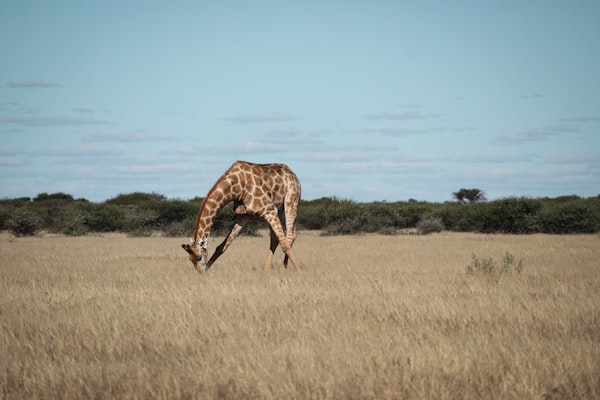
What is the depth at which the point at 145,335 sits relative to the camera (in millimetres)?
7910

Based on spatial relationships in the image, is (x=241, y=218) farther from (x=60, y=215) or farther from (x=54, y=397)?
(x=60, y=215)

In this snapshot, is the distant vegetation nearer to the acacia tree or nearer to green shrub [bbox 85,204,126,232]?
green shrub [bbox 85,204,126,232]

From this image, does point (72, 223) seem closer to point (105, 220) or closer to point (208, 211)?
point (105, 220)

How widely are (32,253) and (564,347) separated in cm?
1748

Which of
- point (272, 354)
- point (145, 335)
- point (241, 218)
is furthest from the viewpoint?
point (241, 218)

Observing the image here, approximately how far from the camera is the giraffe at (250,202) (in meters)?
13.7

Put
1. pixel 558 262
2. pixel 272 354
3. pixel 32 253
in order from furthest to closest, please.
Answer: pixel 32 253
pixel 558 262
pixel 272 354

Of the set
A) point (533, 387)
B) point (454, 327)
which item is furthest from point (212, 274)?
point (533, 387)

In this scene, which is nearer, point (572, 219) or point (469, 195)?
point (572, 219)

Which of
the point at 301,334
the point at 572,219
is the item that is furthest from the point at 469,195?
the point at 301,334

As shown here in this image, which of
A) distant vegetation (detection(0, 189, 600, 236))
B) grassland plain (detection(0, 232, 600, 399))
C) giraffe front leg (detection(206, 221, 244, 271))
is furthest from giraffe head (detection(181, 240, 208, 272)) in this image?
distant vegetation (detection(0, 189, 600, 236))

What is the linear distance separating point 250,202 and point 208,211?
114cm

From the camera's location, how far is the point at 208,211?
1387 centimetres

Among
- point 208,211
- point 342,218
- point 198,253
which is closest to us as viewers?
point 198,253
